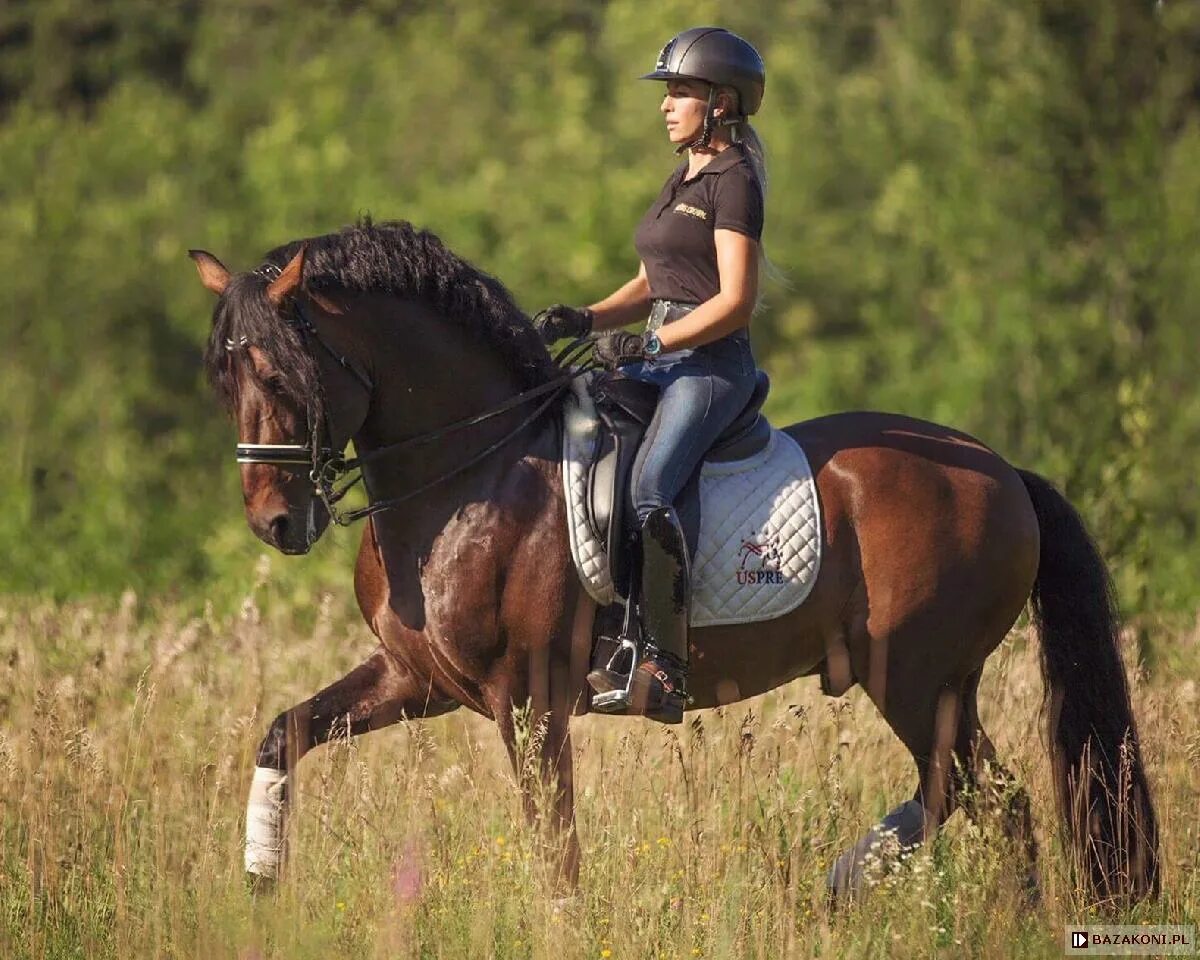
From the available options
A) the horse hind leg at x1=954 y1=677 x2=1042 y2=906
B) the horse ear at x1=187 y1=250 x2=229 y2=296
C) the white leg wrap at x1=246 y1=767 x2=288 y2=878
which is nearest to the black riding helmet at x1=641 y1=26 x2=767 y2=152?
the horse ear at x1=187 y1=250 x2=229 y2=296

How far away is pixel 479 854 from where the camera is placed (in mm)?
5668

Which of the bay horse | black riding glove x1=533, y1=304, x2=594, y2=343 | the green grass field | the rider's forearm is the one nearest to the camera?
the green grass field

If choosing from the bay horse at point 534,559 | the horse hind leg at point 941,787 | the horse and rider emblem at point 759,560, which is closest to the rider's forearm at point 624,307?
the bay horse at point 534,559

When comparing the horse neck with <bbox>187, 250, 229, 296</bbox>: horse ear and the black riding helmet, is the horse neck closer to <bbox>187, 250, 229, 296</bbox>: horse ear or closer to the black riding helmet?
<bbox>187, 250, 229, 296</bbox>: horse ear

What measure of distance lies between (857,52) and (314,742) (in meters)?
29.1

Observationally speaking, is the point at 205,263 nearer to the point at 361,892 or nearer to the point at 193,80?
the point at 361,892

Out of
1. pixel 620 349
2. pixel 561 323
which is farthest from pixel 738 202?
pixel 561 323

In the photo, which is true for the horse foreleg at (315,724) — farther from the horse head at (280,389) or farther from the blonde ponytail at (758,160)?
the blonde ponytail at (758,160)

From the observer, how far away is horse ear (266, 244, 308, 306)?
209 inches

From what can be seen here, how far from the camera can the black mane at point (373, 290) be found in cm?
530

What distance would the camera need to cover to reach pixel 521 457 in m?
5.84

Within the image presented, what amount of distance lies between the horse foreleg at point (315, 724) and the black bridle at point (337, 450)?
1.85 ft

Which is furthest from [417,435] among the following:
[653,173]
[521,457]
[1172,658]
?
[653,173]

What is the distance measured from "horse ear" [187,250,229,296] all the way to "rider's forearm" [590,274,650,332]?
138 centimetres
